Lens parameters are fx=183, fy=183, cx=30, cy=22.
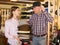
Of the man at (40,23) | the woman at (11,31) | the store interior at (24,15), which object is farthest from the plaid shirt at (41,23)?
the store interior at (24,15)

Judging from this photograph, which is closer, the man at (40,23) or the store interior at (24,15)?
the man at (40,23)

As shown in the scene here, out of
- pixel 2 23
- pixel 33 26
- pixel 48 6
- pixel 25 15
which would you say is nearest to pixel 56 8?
pixel 48 6

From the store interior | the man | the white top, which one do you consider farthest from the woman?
the store interior

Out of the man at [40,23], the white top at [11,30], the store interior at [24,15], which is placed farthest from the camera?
the store interior at [24,15]

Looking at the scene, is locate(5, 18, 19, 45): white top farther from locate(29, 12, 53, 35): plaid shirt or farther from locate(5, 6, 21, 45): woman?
locate(29, 12, 53, 35): plaid shirt

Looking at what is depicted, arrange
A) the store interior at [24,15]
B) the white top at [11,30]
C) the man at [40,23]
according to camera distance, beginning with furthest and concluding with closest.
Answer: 1. the store interior at [24,15]
2. the man at [40,23]
3. the white top at [11,30]

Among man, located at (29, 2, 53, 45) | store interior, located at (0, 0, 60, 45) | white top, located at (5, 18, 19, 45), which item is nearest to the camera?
white top, located at (5, 18, 19, 45)

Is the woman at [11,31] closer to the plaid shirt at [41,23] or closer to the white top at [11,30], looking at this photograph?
the white top at [11,30]

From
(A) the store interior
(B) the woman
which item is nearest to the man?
(B) the woman

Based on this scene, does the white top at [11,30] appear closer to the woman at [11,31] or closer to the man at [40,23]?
the woman at [11,31]

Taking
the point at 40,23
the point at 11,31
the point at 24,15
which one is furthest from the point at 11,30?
the point at 24,15

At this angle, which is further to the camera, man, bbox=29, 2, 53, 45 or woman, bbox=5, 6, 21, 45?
man, bbox=29, 2, 53, 45

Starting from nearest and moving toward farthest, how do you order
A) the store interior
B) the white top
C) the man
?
1. the white top
2. the man
3. the store interior

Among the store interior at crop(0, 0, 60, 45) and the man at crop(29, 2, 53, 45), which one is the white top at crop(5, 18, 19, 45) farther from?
the store interior at crop(0, 0, 60, 45)
